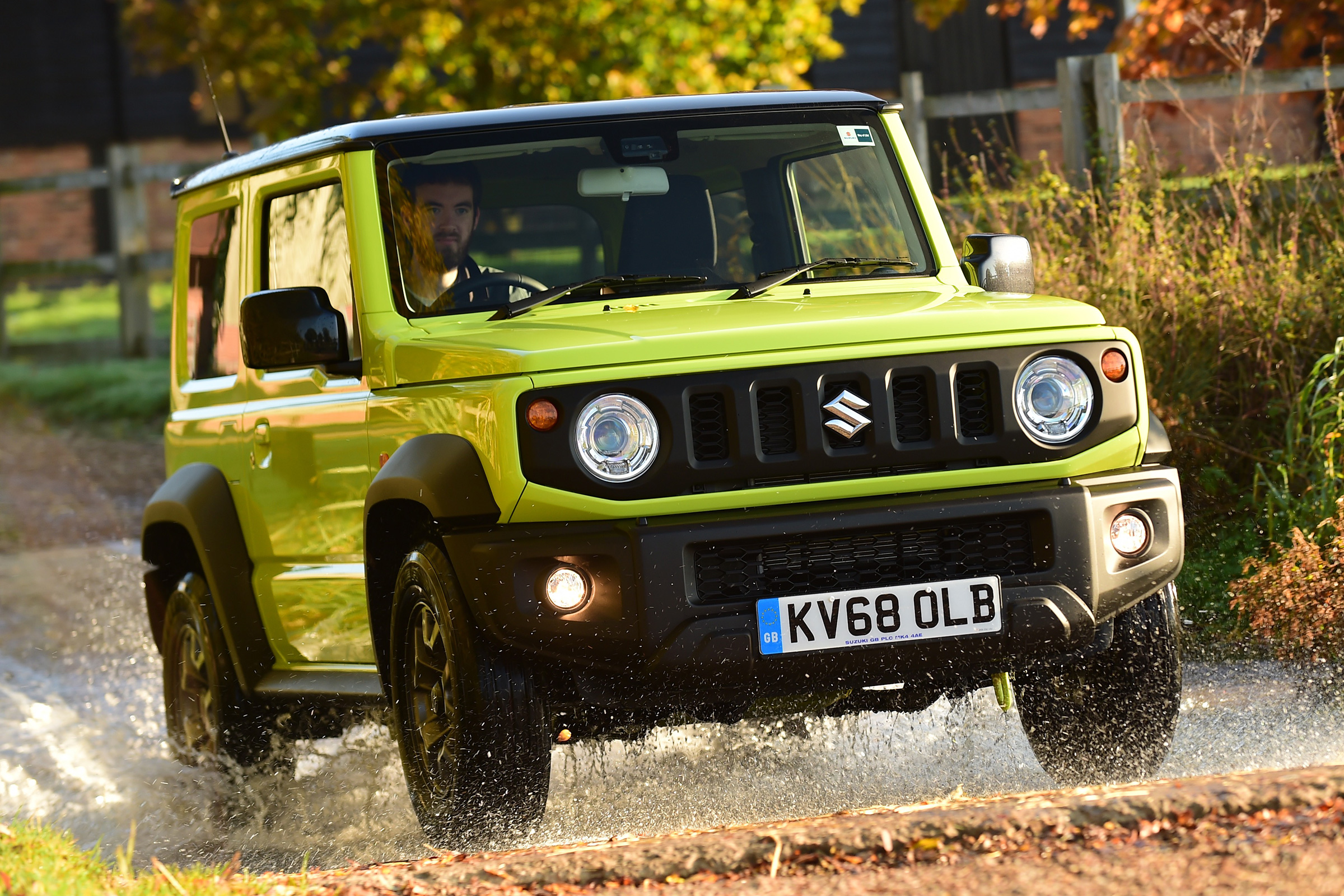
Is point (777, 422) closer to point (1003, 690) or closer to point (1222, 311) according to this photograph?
point (1003, 690)

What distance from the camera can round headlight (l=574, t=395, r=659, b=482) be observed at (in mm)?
4332

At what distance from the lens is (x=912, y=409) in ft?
14.8

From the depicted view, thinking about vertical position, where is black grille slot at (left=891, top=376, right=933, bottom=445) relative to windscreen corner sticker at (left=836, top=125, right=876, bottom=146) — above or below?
below

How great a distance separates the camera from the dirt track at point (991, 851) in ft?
11.7

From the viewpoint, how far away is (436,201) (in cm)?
529

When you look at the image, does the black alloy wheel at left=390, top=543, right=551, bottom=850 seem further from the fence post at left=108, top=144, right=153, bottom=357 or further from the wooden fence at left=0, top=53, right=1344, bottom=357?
the fence post at left=108, top=144, right=153, bottom=357

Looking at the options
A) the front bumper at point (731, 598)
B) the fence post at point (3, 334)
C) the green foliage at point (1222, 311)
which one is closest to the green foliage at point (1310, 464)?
the green foliage at point (1222, 311)

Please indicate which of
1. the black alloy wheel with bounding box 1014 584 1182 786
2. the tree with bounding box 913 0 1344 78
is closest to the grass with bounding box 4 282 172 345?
the tree with bounding box 913 0 1344 78

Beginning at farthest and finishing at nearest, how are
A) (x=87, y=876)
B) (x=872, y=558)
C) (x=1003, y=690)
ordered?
(x=1003, y=690), (x=872, y=558), (x=87, y=876)

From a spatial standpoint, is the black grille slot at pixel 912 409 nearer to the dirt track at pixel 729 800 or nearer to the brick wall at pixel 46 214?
the dirt track at pixel 729 800

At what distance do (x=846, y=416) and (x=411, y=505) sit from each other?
1166 mm

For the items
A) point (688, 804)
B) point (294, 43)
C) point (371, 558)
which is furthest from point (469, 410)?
point (294, 43)

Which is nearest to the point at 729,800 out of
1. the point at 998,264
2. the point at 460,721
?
the point at 460,721

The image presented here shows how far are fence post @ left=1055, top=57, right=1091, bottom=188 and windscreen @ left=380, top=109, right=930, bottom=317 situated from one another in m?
4.71
